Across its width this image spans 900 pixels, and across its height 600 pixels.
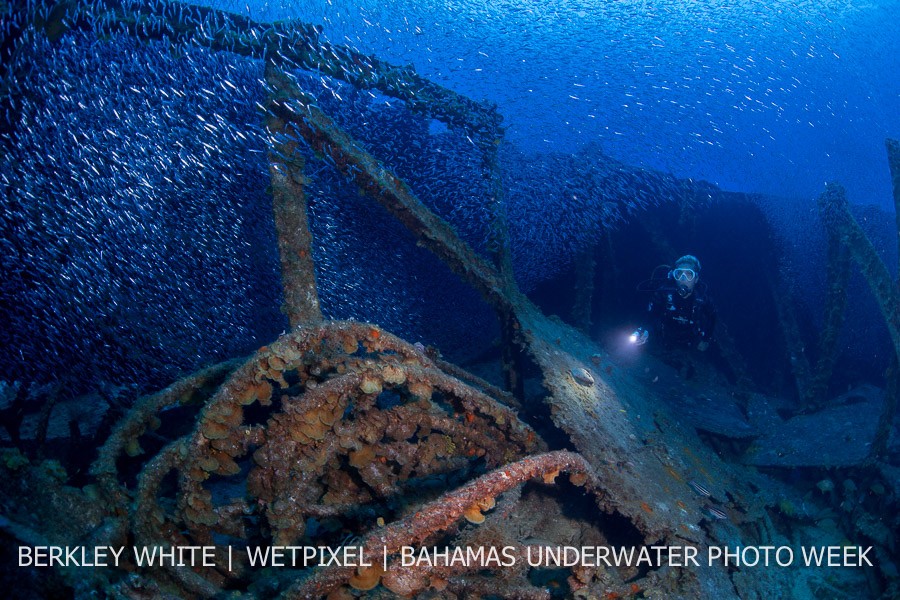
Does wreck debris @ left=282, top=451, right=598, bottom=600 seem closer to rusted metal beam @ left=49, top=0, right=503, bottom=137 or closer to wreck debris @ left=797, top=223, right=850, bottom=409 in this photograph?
rusted metal beam @ left=49, top=0, right=503, bottom=137

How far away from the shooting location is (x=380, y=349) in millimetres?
3441

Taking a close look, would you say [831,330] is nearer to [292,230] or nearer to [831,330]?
[831,330]

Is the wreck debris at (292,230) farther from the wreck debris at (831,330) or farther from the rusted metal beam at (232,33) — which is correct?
the wreck debris at (831,330)

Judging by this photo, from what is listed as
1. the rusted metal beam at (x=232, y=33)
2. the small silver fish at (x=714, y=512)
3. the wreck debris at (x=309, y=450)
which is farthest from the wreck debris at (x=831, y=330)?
the rusted metal beam at (x=232, y=33)

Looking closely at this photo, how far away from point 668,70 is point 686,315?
255 feet

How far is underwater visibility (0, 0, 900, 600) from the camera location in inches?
106

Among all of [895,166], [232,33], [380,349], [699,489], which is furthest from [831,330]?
[232,33]

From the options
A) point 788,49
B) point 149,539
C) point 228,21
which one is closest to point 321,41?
point 228,21

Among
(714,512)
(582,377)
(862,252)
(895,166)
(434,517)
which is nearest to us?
(434,517)

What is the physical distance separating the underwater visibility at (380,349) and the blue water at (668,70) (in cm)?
297

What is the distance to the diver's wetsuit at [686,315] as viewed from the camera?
8711 millimetres

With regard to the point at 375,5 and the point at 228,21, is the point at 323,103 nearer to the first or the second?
the point at 228,21

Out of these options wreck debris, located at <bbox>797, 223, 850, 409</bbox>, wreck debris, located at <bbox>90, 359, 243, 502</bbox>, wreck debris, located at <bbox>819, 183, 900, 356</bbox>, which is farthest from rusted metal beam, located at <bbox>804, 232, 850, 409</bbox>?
wreck debris, located at <bbox>90, 359, 243, 502</bbox>

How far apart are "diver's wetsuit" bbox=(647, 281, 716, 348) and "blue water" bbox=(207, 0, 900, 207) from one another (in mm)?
6474
